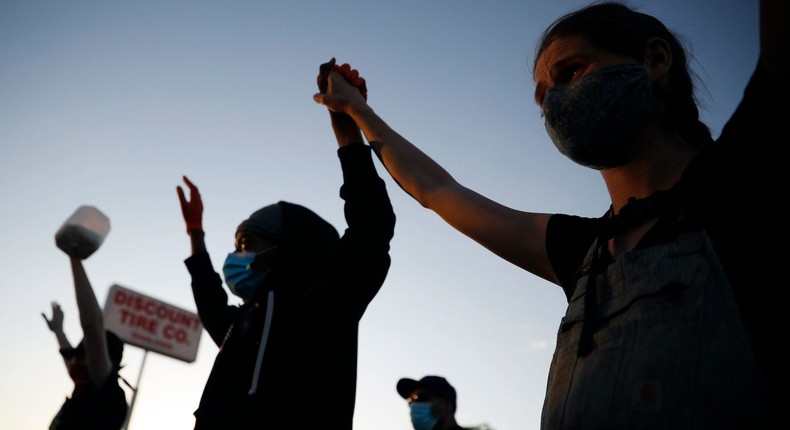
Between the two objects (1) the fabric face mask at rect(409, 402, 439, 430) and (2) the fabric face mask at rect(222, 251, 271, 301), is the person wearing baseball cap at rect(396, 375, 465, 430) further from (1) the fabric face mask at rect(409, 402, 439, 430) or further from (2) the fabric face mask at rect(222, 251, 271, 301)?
(2) the fabric face mask at rect(222, 251, 271, 301)

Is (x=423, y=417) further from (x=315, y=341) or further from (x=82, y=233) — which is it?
(x=315, y=341)

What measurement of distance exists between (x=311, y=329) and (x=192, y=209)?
86.6 inches

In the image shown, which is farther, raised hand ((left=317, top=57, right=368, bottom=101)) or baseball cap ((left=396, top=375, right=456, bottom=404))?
baseball cap ((left=396, top=375, right=456, bottom=404))

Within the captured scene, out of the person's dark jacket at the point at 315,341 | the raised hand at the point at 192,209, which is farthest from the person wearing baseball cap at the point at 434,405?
the person's dark jacket at the point at 315,341

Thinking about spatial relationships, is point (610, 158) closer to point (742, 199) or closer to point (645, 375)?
point (742, 199)

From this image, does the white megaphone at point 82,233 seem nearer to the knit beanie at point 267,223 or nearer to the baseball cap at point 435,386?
the knit beanie at point 267,223

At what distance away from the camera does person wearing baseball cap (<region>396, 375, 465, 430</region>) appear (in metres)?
8.71

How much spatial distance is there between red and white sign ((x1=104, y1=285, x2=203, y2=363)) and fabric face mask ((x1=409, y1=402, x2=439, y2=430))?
2619cm

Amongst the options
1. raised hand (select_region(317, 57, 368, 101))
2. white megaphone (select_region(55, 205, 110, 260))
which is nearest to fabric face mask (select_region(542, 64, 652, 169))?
raised hand (select_region(317, 57, 368, 101))

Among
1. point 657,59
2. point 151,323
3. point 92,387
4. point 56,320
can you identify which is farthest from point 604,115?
point 151,323

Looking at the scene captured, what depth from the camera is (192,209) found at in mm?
4840

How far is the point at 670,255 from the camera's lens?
1271 millimetres

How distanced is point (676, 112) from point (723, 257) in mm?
622

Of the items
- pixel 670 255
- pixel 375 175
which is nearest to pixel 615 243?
pixel 670 255
